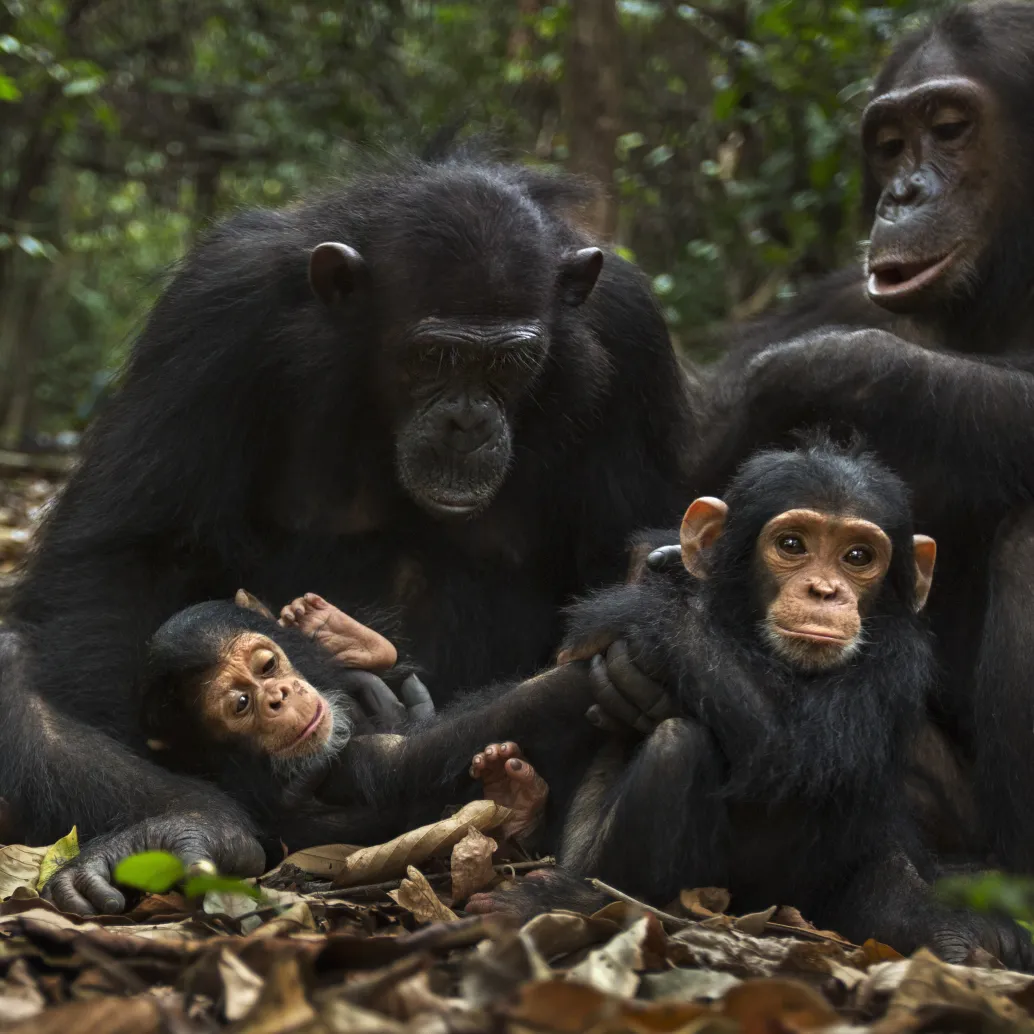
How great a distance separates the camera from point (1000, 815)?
194 inches

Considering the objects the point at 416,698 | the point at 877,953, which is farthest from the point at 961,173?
the point at 877,953

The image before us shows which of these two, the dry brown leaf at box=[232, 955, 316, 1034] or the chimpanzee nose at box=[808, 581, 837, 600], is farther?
the chimpanzee nose at box=[808, 581, 837, 600]

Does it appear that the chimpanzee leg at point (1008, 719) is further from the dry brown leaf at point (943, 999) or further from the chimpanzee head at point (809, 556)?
the dry brown leaf at point (943, 999)

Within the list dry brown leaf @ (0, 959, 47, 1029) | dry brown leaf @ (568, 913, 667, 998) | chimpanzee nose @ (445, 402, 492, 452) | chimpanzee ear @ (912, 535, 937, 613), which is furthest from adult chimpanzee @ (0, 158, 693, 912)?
dry brown leaf @ (568, 913, 667, 998)

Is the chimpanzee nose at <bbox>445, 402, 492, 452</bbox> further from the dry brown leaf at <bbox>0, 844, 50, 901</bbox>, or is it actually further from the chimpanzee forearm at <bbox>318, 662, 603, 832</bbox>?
the dry brown leaf at <bbox>0, 844, 50, 901</bbox>

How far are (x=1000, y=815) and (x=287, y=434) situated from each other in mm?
2812

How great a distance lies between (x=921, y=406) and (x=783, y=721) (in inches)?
62.4

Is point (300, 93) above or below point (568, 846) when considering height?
above

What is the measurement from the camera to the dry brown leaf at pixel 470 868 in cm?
472

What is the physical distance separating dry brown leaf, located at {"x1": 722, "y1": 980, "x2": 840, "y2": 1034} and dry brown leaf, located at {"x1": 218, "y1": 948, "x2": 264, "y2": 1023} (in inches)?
36.7

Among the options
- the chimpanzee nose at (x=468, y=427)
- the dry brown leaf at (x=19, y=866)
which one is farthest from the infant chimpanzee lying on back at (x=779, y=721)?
the dry brown leaf at (x=19, y=866)

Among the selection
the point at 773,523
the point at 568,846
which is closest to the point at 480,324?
the point at 773,523

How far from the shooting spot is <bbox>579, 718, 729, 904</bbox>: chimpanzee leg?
4.36 meters

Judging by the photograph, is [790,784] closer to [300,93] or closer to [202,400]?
[202,400]
